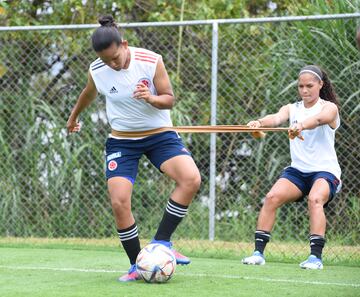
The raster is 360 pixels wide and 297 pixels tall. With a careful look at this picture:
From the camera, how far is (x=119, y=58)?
659 centimetres

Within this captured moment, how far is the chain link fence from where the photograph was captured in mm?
9289

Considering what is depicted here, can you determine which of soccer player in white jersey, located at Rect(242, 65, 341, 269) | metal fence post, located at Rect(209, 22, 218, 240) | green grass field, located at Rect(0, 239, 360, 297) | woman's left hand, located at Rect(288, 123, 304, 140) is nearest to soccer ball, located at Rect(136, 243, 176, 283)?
→ green grass field, located at Rect(0, 239, 360, 297)

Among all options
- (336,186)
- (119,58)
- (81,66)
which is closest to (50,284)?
(119,58)

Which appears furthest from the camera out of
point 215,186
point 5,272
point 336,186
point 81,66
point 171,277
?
point 81,66

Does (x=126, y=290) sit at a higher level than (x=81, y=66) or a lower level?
lower

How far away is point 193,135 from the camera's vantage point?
10039 millimetres

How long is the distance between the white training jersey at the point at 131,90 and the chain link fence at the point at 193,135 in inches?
99.7

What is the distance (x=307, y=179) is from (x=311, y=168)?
115 millimetres

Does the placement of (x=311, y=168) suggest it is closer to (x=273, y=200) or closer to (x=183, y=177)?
(x=273, y=200)

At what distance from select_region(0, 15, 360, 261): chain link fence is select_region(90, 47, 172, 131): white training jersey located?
2.53 metres

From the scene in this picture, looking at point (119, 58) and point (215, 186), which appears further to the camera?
point (215, 186)

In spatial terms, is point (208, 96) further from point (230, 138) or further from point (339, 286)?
point (339, 286)

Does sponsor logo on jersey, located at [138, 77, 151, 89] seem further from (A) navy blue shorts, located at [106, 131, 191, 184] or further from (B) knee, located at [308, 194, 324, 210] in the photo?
(B) knee, located at [308, 194, 324, 210]

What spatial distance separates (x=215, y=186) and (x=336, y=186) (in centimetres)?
202
